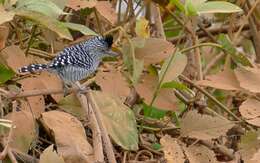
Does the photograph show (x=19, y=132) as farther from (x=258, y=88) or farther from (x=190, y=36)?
(x=190, y=36)

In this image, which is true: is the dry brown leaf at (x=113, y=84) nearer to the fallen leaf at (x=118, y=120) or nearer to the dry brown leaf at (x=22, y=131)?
the fallen leaf at (x=118, y=120)

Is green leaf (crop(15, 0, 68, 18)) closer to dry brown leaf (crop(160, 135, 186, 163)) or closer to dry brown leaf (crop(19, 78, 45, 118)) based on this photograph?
dry brown leaf (crop(19, 78, 45, 118))

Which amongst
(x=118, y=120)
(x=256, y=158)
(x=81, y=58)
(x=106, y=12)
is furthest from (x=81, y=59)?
(x=256, y=158)

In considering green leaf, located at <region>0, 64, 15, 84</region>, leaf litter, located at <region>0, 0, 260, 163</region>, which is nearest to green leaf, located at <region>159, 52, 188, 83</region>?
leaf litter, located at <region>0, 0, 260, 163</region>

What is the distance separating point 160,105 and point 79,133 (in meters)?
0.29

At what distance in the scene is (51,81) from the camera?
5.79 ft

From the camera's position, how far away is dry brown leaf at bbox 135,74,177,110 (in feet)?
5.72

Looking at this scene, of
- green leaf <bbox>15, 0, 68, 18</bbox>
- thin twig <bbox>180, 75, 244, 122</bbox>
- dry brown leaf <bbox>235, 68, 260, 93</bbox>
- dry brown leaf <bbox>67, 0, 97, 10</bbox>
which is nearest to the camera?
green leaf <bbox>15, 0, 68, 18</bbox>

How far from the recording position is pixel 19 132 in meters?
1.52

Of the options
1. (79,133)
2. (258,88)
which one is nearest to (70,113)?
(79,133)

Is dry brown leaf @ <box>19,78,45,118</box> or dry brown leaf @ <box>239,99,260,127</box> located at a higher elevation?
dry brown leaf @ <box>19,78,45,118</box>

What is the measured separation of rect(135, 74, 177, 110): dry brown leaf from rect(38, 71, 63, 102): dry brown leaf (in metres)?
0.18

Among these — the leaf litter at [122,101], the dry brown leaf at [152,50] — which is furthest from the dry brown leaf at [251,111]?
the dry brown leaf at [152,50]

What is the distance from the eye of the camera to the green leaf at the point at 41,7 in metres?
1.43
